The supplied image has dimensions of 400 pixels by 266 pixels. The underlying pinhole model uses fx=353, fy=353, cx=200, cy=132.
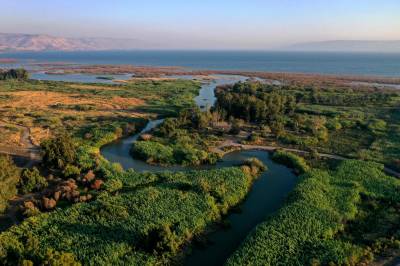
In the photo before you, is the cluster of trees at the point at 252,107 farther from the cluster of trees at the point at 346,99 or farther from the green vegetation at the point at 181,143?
the cluster of trees at the point at 346,99

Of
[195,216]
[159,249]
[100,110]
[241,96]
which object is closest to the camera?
[159,249]

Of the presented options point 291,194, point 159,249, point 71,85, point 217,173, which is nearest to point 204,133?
point 217,173

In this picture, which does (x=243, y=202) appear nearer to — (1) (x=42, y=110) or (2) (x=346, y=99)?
(1) (x=42, y=110)

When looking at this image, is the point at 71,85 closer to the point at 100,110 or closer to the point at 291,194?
the point at 100,110

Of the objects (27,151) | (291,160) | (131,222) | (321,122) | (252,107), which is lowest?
(131,222)

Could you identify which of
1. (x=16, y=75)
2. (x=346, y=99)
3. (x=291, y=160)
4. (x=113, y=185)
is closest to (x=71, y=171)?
(x=113, y=185)

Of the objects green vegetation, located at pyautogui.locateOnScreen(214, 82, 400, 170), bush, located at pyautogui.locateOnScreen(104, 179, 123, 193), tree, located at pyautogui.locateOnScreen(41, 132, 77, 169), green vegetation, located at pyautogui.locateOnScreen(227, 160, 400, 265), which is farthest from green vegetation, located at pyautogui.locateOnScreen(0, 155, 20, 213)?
green vegetation, located at pyautogui.locateOnScreen(214, 82, 400, 170)
